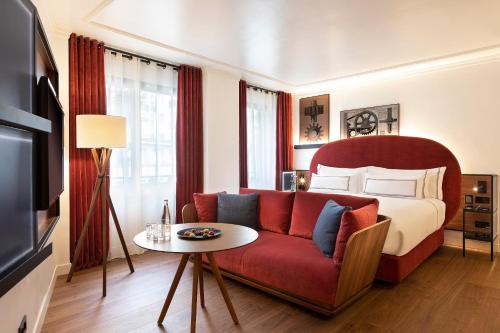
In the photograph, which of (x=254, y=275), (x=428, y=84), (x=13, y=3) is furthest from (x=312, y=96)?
(x=13, y=3)

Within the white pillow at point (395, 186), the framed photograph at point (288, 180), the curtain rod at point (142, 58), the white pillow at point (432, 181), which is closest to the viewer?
the curtain rod at point (142, 58)

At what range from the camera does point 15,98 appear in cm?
115

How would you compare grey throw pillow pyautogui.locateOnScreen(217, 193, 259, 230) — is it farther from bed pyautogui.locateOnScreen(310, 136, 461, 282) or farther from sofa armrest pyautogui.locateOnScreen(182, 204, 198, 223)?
bed pyautogui.locateOnScreen(310, 136, 461, 282)

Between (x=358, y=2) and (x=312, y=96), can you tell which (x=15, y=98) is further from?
(x=312, y=96)

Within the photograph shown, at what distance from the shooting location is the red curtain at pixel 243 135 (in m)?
5.06

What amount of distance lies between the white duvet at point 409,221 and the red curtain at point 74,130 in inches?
118

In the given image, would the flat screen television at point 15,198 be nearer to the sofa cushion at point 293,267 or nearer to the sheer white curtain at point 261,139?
the sofa cushion at point 293,267

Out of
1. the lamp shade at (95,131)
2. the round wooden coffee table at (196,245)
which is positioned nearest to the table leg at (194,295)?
the round wooden coffee table at (196,245)

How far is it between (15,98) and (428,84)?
4.78 meters

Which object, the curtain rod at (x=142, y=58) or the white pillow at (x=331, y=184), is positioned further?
the white pillow at (x=331, y=184)

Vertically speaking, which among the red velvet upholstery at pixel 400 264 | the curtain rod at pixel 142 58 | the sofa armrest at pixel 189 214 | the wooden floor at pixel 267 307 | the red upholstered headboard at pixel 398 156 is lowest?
the wooden floor at pixel 267 307

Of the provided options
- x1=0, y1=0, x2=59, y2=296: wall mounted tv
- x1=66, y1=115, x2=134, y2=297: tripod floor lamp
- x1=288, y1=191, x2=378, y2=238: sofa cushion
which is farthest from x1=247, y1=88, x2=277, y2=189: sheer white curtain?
x1=0, y1=0, x2=59, y2=296: wall mounted tv

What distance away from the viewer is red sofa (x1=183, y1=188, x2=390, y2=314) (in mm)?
2168

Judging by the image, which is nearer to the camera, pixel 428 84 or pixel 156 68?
pixel 156 68
